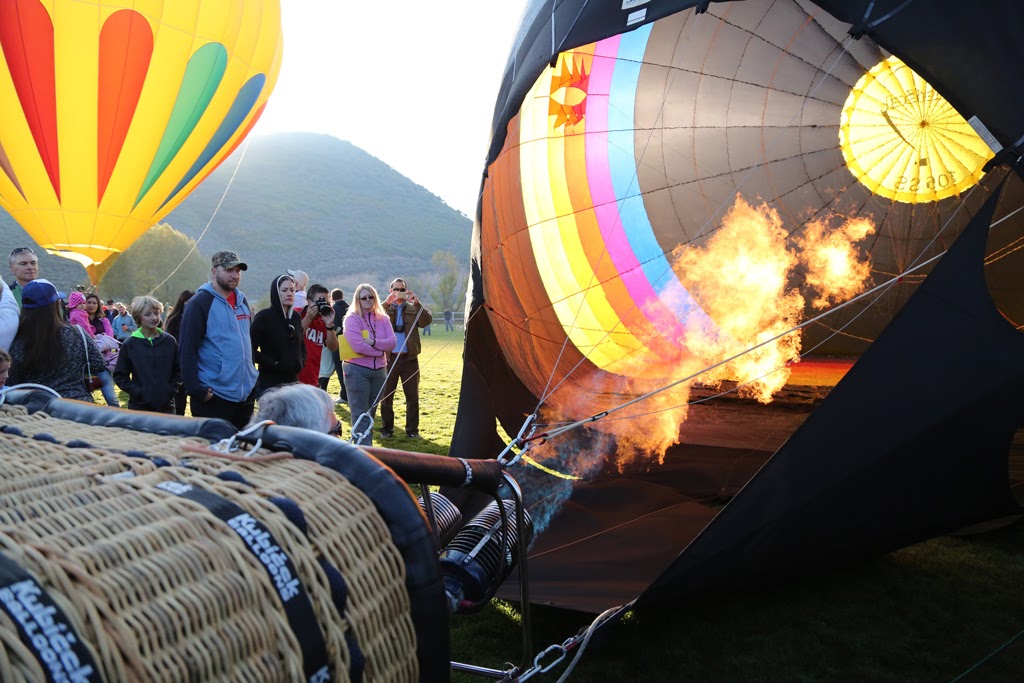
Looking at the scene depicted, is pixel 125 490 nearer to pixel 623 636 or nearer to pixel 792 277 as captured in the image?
pixel 623 636

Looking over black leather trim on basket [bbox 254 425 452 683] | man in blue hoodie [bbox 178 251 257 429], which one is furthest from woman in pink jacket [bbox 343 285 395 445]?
black leather trim on basket [bbox 254 425 452 683]

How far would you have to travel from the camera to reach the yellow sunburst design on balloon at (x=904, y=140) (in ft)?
10.8

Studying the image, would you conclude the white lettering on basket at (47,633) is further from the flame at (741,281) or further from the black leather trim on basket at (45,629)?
the flame at (741,281)

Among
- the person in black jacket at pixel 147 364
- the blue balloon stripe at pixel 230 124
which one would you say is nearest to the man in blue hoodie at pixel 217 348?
the person in black jacket at pixel 147 364

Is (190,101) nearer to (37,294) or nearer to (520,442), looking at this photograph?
(37,294)

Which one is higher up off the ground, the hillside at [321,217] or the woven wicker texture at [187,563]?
the hillside at [321,217]

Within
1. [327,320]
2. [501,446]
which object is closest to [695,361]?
[501,446]

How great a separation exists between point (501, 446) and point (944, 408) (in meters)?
1.99

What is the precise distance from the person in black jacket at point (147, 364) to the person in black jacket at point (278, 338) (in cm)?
46

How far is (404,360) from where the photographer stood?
19.6ft

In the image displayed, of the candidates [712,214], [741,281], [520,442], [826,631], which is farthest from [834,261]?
[520,442]

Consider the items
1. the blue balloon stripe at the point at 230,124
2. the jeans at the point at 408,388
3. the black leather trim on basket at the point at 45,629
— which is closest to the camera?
the black leather trim on basket at the point at 45,629

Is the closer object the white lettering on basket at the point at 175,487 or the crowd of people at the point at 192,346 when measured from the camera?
the white lettering on basket at the point at 175,487

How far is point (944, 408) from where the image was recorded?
2191 millimetres
